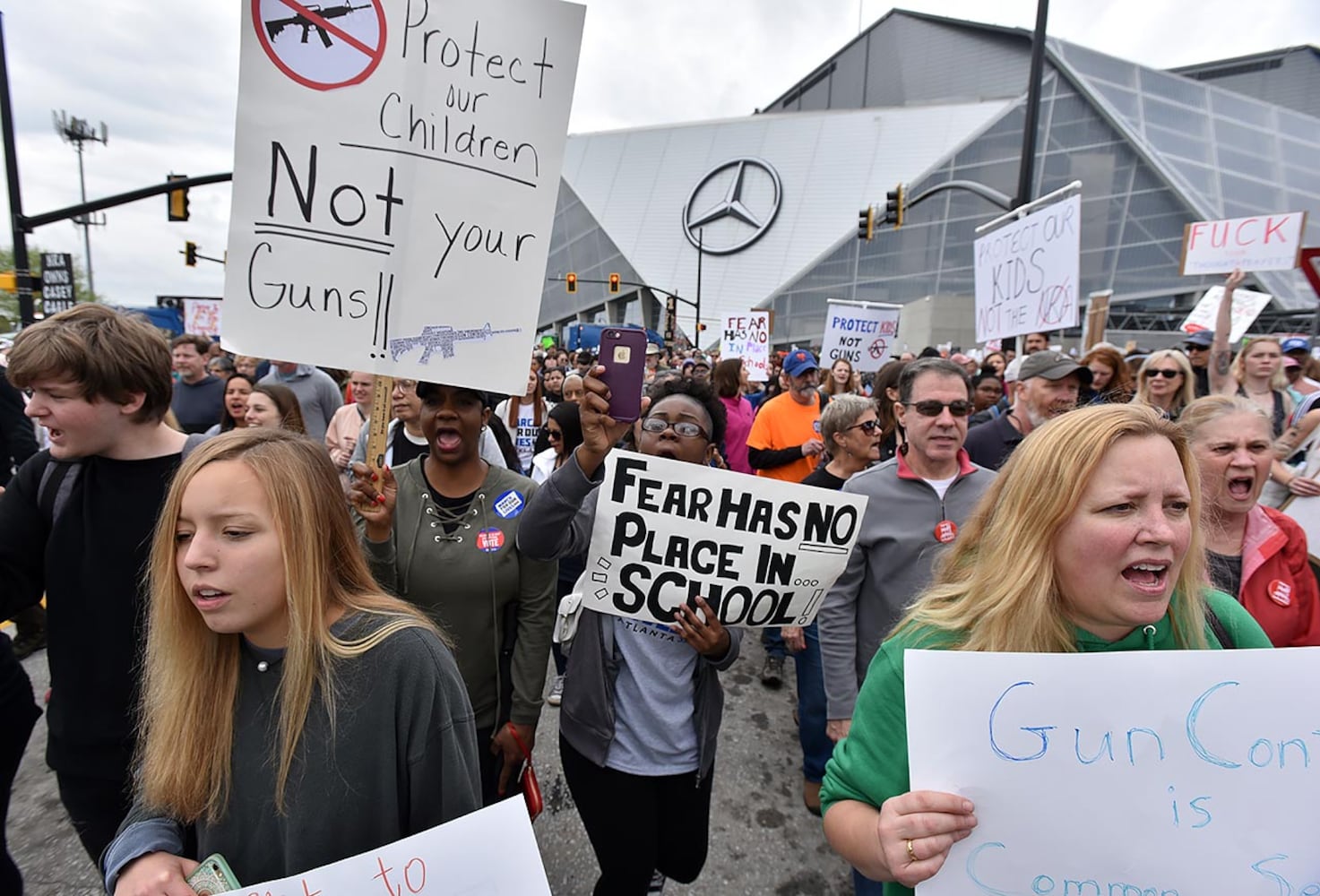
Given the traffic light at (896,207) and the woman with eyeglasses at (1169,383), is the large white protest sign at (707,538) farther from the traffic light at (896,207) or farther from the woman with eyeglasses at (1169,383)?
the traffic light at (896,207)

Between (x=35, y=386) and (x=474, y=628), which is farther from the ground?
(x=35, y=386)

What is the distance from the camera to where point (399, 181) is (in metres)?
2.03

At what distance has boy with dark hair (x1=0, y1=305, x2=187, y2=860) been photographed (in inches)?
74.5

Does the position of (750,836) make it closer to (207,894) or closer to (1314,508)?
(207,894)

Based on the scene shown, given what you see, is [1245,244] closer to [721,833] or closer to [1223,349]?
[1223,349]

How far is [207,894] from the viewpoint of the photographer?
122cm

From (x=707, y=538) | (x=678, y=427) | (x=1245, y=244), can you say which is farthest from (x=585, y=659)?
(x=1245, y=244)

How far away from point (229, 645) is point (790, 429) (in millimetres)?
4526

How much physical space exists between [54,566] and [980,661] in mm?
2488

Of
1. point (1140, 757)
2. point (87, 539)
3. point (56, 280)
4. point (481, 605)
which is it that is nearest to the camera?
point (1140, 757)

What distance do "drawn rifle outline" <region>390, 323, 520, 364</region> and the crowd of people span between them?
1.23 feet

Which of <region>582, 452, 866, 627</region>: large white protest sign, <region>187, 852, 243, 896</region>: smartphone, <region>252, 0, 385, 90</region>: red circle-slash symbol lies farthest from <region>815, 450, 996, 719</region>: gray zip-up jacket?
<region>252, 0, 385, 90</region>: red circle-slash symbol

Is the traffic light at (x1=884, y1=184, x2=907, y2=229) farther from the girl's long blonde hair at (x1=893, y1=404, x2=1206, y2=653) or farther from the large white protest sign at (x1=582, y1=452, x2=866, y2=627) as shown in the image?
the girl's long blonde hair at (x1=893, y1=404, x2=1206, y2=653)

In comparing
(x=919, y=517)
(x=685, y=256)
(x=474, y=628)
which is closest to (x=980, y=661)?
(x=919, y=517)
